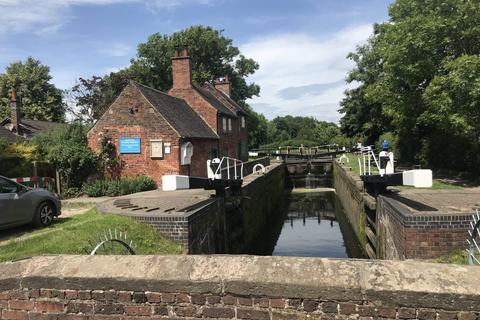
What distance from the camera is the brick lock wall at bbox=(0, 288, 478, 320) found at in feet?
9.68

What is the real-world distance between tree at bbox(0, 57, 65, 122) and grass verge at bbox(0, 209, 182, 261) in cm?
4895

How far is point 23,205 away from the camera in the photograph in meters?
9.91

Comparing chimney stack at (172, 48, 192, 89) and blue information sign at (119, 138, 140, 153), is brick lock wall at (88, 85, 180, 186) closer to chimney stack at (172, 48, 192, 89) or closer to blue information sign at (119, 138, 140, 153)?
blue information sign at (119, 138, 140, 153)

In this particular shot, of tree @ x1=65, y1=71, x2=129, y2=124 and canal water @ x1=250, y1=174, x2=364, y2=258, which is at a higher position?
tree @ x1=65, y1=71, x2=129, y2=124

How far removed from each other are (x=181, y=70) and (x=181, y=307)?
27.8 m

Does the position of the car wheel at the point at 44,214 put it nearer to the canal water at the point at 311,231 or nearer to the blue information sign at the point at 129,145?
the canal water at the point at 311,231

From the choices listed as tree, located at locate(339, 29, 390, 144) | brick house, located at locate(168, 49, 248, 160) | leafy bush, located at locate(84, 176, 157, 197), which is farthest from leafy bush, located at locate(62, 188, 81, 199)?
tree, located at locate(339, 29, 390, 144)

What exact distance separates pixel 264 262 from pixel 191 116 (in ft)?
80.8

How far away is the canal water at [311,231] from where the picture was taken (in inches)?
653

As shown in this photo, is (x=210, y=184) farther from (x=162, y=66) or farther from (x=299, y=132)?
(x=299, y=132)

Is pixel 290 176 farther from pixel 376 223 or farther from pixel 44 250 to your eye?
pixel 44 250

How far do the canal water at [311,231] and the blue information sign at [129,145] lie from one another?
795 centimetres

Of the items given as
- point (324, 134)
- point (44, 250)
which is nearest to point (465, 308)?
point (44, 250)

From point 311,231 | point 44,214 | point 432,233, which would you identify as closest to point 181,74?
point 311,231
